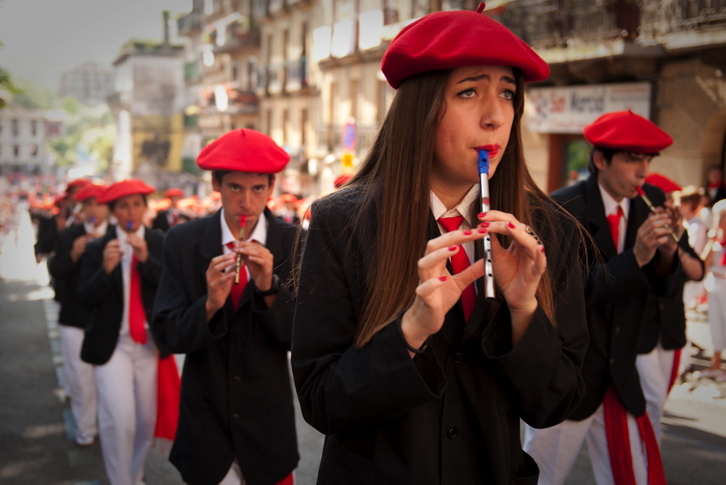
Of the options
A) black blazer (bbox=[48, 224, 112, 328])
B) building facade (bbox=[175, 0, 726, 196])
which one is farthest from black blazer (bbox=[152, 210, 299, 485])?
building facade (bbox=[175, 0, 726, 196])

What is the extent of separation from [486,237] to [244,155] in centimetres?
240

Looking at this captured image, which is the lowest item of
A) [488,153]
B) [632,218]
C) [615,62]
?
[632,218]

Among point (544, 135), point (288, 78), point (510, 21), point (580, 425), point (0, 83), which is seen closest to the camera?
point (580, 425)

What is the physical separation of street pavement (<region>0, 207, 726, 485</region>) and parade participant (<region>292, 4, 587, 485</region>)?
3.59m

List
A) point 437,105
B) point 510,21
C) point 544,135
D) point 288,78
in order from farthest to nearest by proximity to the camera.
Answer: point 288,78
point 544,135
point 510,21
point 437,105

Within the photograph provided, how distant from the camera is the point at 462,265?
2.08m

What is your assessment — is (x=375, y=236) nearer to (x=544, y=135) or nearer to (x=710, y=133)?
(x=710, y=133)

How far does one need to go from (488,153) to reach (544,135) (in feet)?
56.0

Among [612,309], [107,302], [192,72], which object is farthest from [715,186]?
[192,72]

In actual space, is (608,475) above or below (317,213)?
below

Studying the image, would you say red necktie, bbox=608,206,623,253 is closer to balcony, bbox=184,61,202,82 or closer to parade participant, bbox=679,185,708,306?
parade participant, bbox=679,185,708,306

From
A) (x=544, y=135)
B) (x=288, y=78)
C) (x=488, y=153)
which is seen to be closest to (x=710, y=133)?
(x=544, y=135)

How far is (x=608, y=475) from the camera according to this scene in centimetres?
432

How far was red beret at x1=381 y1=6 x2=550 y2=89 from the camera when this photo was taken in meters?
1.92
